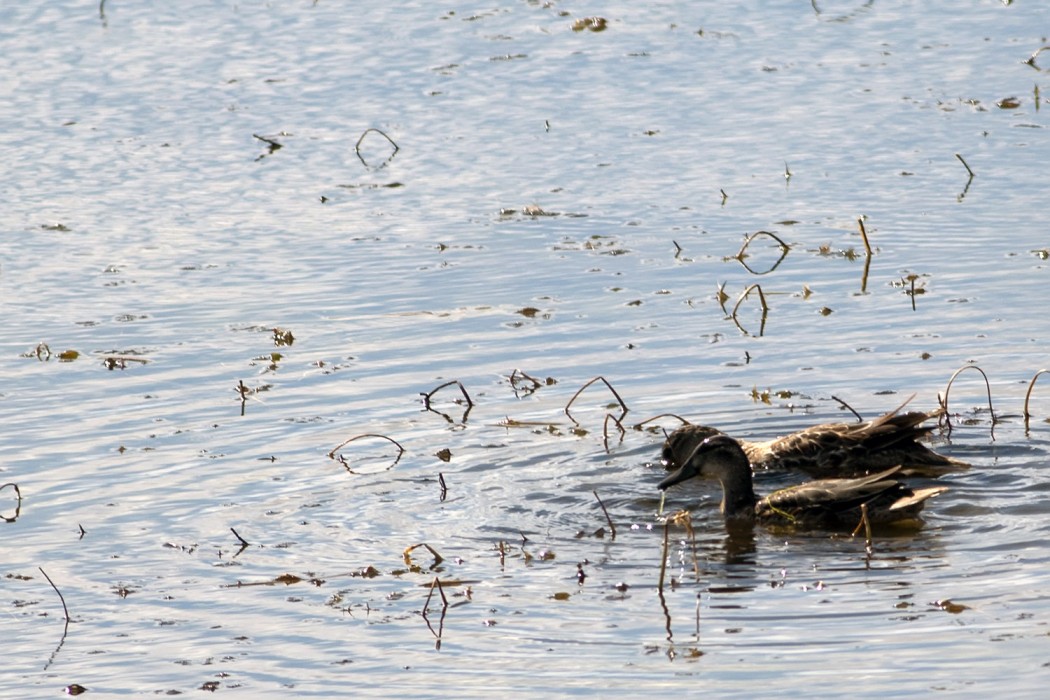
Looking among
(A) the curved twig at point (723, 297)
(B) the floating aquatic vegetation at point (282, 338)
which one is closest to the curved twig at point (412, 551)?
(B) the floating aquatic vegetation at point (282, 338)

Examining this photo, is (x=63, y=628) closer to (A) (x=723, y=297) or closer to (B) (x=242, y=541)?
(B) (x=242, y=541)

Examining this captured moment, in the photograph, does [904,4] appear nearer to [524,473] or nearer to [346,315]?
[346,315]

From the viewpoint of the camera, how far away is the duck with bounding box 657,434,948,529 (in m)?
10.9

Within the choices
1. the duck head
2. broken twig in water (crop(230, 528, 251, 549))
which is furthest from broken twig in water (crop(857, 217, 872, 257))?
broken twig in water (crop(230, 528, 251, 549))

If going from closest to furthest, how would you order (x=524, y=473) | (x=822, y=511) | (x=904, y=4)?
(x=822, y=511) → (x=524, y=473) → (x=904, y=4)

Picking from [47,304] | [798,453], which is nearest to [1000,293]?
[798,453]

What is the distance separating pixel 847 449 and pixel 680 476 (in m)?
1.08

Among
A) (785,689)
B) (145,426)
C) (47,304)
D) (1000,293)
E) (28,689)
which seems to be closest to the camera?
(785,689)

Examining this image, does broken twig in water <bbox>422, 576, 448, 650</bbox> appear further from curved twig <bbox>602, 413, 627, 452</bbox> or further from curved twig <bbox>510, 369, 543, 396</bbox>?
curved twig <bbox>510, 369, 543, 396</bbox>

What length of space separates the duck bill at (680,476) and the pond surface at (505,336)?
0.72 ft

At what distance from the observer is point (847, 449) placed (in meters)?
11.9

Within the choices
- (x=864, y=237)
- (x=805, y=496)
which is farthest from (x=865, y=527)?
(x=864, y=237)

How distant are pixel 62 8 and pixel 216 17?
7.05ft

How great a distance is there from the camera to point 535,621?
920cm
